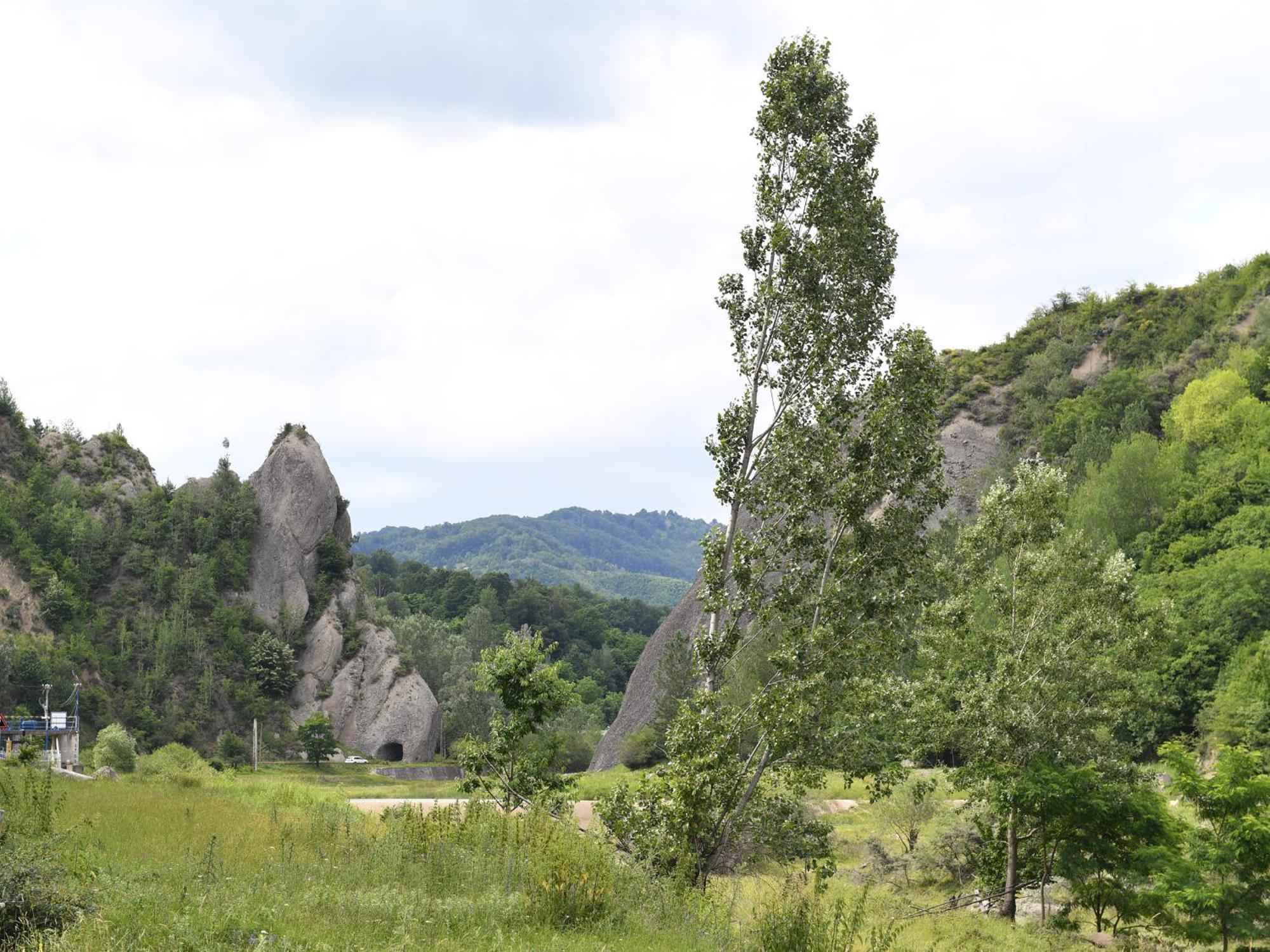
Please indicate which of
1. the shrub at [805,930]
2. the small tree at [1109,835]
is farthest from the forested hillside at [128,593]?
the shrub at [805,930]

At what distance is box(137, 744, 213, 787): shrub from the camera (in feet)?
88.4

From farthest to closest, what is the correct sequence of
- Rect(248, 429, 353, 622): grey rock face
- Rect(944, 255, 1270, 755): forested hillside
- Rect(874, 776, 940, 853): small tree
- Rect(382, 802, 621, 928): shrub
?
Rect(248, 429, 353, 622): grey rock face
Rect(944, 255, 1270, 755): forested hillside
Rect(874, 776, 940, 853): small tree
Rect(382, 802, 621, 928): shrub

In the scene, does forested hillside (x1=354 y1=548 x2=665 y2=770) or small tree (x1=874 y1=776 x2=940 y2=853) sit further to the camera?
forested hillside (x1=354 y1=548 x2=665 y2=770)

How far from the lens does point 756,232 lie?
1653 cm

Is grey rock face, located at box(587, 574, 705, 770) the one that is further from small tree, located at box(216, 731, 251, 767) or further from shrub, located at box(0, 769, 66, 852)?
shrub, located at box(0, 769, 66, 852)

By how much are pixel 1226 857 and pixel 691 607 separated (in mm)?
54435

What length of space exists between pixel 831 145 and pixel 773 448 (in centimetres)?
521

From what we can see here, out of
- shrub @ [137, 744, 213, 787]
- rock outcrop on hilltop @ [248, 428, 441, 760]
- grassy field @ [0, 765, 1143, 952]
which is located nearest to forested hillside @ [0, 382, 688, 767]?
rock outcrop on hilltop @ [248, 428, 441, 760]

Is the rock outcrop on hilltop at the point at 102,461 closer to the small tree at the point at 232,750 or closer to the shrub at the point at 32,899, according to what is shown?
the small tree at the point at 232,750

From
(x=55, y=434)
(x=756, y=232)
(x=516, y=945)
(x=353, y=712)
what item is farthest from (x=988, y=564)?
(x=55, y=434)

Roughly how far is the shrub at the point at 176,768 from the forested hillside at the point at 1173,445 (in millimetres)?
25318

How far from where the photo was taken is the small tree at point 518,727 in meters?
17.0

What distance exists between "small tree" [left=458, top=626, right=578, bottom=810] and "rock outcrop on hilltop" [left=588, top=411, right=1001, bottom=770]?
2991 centimetres

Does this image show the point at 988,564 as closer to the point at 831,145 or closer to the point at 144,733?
the point at 831,145
